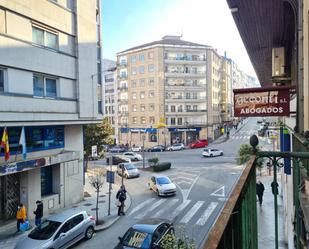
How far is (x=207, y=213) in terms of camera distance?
17.4 metres

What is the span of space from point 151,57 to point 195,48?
8.80 metres

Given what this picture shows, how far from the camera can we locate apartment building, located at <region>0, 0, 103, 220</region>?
1484cm

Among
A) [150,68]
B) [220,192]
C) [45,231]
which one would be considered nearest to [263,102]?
[45,231]

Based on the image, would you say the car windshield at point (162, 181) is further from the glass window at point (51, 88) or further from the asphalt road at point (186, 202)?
the glass window at point (51, 88)

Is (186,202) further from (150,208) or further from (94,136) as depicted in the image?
(94,136)

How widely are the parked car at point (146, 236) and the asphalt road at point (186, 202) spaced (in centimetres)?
73

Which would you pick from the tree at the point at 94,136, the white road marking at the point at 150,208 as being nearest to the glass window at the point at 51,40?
the white road marking at the point at 150,208

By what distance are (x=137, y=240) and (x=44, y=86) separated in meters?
10.4

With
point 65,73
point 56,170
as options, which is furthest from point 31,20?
point 56,170

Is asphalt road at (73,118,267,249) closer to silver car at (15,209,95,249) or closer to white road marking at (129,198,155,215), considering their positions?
white road marking at (129,198,155,215)

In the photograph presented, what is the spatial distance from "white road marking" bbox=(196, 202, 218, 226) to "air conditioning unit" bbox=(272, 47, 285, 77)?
27.2 ft

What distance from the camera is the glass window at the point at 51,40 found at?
57.4 ft

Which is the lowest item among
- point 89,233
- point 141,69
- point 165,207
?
point 165,207

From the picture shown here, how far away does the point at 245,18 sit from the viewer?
804 cm
